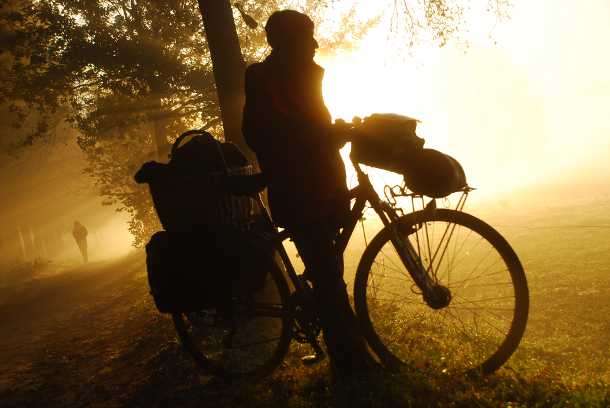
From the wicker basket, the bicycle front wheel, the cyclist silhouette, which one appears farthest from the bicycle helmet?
the bicycle front wheel

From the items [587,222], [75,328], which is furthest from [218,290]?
[587,222]

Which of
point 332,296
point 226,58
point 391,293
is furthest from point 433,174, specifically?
point 226,58

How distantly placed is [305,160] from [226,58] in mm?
3690

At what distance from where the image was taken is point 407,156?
284cm

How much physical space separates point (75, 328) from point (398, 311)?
6.34 meters

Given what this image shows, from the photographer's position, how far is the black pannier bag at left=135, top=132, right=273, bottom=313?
3.44 metres

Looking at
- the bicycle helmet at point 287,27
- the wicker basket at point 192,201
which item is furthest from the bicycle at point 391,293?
the bicycle helmet at point 287,27

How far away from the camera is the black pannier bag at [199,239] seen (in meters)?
3.44

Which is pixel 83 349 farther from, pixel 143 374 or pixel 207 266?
pixel 207 266

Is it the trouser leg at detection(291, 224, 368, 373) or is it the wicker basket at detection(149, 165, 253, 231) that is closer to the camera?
the trouser leg at detection(291, 224, 368, 373)

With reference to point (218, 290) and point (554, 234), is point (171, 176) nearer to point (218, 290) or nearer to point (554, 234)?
point (218, 290)

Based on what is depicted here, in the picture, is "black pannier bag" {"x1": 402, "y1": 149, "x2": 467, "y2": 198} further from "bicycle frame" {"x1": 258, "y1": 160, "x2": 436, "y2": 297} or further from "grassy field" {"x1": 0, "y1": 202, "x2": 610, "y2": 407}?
"grassy field" {"x1": 0, "y1": 202, "x2": 610, "y2": 407}

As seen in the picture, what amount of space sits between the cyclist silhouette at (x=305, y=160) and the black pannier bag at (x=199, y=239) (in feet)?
1.40

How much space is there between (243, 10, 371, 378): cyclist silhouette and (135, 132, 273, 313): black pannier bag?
1.40 feet
